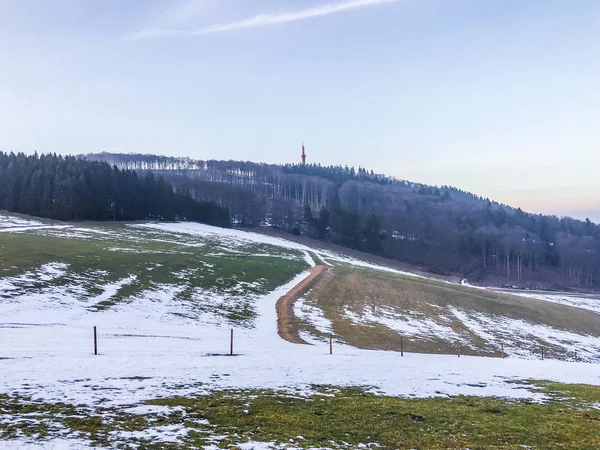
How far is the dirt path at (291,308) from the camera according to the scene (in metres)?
33.5

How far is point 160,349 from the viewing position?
21.5m

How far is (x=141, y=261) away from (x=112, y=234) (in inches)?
1163

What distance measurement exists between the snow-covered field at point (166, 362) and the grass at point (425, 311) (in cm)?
472

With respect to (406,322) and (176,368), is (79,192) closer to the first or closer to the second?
(406,322)

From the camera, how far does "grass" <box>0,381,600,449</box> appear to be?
9.68 meters

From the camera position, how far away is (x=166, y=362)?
703 inches

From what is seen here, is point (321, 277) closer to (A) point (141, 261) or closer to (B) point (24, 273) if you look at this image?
(A) point (141, 261)

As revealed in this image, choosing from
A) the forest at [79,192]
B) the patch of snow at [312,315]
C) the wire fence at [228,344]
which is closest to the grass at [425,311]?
the wire fence at [228,344]

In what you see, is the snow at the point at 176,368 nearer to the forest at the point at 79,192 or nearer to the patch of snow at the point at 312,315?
the patch of snow at the point at 312,315

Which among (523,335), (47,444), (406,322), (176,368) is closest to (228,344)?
(176,368)

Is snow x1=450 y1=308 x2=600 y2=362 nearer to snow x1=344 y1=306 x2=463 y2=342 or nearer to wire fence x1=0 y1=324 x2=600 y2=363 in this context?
wire fence x1=0 y1=324 x2=600 y2=363

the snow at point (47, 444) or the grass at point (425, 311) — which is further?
the grass at point (425, 311)

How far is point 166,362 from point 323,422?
8903 mm

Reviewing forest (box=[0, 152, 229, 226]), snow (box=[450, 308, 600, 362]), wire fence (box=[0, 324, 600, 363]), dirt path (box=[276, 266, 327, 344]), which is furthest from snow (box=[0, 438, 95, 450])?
forest (box=[0, 152, 229, 226])
